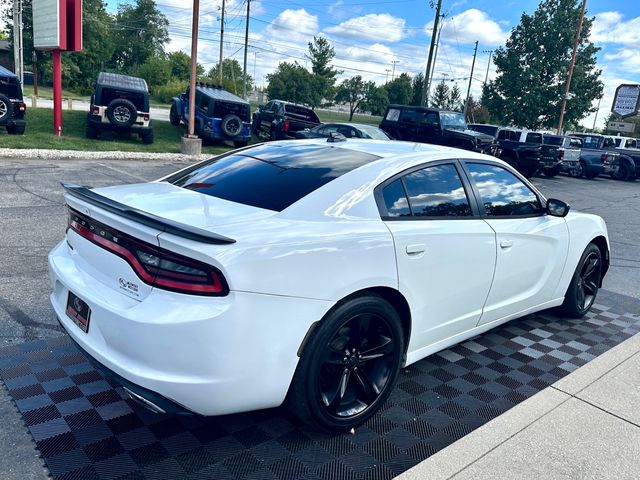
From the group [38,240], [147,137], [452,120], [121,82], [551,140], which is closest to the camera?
[38,240]

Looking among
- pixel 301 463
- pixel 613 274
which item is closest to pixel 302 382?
pixel 301 463

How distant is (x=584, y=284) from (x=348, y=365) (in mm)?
3219

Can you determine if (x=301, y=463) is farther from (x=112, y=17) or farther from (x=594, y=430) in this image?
(x=112, y=17)

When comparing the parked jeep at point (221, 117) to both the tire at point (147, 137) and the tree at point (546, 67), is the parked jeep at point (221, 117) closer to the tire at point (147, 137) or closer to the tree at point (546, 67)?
the tire at point (147, 137)

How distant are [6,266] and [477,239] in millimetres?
4342

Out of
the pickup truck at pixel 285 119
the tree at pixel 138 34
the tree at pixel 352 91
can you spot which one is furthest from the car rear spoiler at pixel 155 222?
the tree at pixel 138 34

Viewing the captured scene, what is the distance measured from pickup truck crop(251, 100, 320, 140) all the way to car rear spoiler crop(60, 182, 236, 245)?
1562 centimetres

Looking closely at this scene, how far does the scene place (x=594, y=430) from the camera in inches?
113

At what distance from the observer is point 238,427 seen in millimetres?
2867

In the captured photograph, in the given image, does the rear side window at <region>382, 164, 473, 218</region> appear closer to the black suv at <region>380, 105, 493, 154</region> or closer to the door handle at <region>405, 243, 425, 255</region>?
the door handle at <region>405, 243, 425, 255</region>

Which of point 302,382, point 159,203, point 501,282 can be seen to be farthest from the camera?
point 501,282

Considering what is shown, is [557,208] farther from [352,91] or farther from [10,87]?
[352,91]

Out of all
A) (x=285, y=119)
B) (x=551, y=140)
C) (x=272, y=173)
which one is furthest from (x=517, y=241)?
(x=551, y=140)

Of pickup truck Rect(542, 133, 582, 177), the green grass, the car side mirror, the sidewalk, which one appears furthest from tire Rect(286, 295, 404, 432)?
pickup truck Rect(542, 133, 582, 177)
